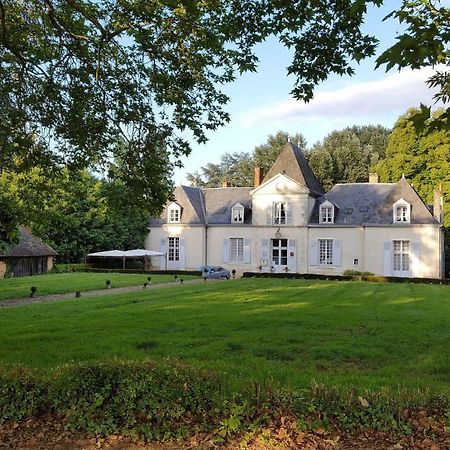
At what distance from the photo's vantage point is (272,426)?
14.8ft

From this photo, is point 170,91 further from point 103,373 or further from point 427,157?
point 427,157

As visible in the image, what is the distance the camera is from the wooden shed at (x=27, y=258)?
2957cm

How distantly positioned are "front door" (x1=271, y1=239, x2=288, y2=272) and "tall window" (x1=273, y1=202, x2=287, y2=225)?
130cm

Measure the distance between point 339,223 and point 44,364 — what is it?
2801 centimetres

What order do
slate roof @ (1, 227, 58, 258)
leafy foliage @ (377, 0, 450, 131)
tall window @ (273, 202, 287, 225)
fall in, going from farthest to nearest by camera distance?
tall window @ (273, 202, 287, 225) → slate roof @ (1, 227, 58, 258) → leafy foliage @ (377, 0, 450, 131)

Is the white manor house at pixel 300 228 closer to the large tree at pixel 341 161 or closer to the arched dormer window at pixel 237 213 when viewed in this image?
the arched dormer window at pixel 237 213

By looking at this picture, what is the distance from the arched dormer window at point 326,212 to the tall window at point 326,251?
1.34 m

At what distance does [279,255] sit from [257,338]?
2586 centimetres

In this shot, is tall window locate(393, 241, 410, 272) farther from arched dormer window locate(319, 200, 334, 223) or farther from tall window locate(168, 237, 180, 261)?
tall window locate(168, 237, 180, 261)

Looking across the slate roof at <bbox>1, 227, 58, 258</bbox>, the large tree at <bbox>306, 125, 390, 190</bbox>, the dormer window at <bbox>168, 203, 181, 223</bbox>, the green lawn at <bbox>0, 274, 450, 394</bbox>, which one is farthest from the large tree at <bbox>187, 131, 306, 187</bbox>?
the green lawn at <bbox>0, 274, 450, 394</bbox>

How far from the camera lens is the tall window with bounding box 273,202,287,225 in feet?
113

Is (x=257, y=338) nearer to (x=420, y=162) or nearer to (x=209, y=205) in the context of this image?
(x=209, y=205)

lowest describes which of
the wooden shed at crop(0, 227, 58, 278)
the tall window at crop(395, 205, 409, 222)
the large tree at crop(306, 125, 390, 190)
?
the wooden shed at crop(0, 227, 58, 278)

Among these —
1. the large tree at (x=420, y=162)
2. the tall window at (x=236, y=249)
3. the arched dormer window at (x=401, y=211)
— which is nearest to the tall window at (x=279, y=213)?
the tall window at (x=236, y=249)
